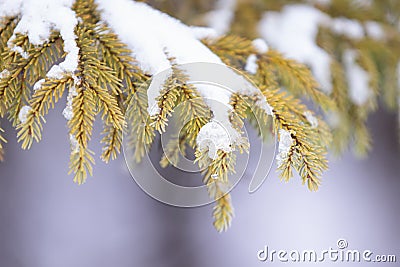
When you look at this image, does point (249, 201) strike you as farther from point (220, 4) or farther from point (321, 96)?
point (321, 96)

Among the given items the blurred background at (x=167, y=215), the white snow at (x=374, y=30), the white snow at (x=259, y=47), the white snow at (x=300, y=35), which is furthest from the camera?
the blurred background at (x=167, y=215)

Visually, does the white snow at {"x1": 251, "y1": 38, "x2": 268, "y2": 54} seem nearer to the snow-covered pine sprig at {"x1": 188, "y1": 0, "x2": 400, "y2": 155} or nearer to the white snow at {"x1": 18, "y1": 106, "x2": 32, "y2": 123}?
the snow-covered pine sprig at {"x1": 188, "y1": 0, "x2": 400, "y2": 155}

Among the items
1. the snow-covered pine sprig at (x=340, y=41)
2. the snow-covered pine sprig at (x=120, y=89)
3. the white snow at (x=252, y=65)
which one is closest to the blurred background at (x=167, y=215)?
the snow-covered pine sprig at (x=340, y=41)

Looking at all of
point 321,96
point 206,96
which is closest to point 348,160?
point 321,96

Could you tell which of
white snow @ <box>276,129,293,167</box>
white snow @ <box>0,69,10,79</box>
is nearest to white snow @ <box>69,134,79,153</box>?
white snow @ <box>0,69,10,79</box>

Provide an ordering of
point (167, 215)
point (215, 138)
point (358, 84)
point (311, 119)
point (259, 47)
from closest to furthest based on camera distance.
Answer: point (215, 138)
point (311, 119)
point (259, 47)
point (358, 84)
point (167, 215)

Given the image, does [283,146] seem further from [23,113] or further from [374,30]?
[374,30]

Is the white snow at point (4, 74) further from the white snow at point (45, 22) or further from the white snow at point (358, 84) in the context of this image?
the white snow at point (358, 84)

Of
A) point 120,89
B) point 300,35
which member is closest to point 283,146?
point 120,89
